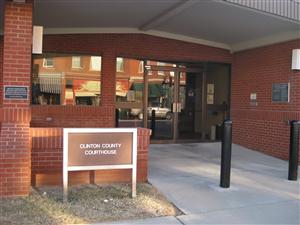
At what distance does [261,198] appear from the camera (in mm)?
6762

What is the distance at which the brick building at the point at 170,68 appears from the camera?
9.84 m

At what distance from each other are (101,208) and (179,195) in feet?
4.70

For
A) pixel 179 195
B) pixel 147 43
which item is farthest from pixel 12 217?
pixel 147 43

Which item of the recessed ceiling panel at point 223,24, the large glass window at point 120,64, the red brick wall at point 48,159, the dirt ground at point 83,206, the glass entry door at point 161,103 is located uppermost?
the recessed ceiling panel at point 223,24

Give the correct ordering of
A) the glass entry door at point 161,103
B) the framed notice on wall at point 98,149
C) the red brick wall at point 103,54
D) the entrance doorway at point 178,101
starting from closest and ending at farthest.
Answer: the framed notice on wall at point 98,149
the red brick wall at point 103,54
the entrance doorway at point 178,101
the glass entry door at point 161,103

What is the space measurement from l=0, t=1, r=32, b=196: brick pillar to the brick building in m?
2.37

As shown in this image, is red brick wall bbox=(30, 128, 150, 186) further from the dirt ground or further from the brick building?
the brick building

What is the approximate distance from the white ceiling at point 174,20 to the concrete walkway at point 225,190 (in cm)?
337

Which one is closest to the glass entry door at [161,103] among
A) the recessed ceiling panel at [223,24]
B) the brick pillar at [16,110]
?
the recessed ceiling panel at [223,24]

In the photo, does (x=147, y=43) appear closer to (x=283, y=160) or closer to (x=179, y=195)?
(x=283, y=160)

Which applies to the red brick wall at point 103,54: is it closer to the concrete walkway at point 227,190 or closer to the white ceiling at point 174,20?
the white ceiling at point 174,20

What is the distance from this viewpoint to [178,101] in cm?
1340

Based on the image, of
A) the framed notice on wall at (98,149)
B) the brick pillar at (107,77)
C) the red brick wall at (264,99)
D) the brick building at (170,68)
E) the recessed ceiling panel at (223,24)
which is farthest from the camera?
the brick pillar at (107,77)

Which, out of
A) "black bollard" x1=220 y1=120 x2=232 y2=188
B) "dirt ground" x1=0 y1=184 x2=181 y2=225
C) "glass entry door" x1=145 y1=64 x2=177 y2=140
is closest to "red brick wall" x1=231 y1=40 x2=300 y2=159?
"glass entry door" x1=145 y1=64 x2=177 y2=140
